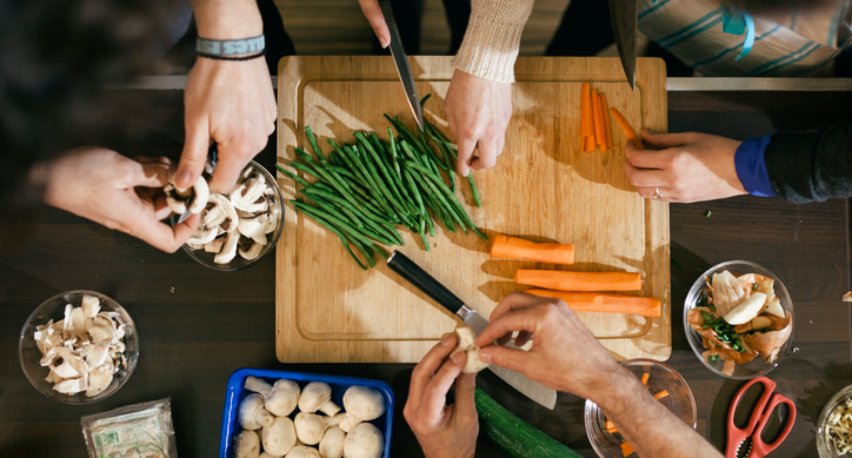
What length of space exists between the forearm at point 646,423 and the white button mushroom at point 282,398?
0.99 meters

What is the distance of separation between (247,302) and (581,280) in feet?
3.85

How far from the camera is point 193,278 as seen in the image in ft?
7.14

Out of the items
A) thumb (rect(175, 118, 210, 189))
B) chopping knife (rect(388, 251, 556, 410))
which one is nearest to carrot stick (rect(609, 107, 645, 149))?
chopping knife (rect(388, 251, 556, 410))

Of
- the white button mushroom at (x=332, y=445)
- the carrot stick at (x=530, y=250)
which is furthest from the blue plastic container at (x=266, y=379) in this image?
the carrot stick at (x=530, y=250)

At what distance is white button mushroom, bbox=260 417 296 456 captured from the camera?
2.03 meters

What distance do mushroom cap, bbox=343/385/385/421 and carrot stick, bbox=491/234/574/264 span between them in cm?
62

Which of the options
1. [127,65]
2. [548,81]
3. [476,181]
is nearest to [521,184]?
[476,181]

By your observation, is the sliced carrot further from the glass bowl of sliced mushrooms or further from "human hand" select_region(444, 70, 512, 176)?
the glass bowl of sliced mushrooms

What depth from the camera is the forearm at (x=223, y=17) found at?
154cm

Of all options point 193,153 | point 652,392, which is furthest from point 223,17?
point 652,392

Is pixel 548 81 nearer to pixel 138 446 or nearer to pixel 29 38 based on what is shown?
pixel 29 38

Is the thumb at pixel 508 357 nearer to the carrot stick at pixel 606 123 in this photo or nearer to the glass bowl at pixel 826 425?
the carrot stick at pixel 606 123

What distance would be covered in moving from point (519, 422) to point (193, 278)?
1236 mm

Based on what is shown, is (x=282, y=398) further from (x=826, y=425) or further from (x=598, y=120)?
(x=826, y=425)
